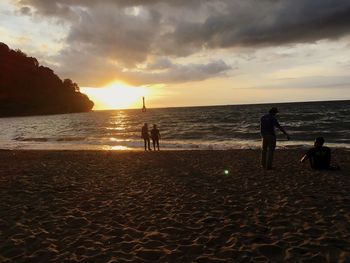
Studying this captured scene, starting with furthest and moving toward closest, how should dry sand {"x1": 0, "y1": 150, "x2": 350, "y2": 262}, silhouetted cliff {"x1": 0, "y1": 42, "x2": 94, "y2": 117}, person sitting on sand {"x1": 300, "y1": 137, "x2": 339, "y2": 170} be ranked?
silhouetted cliff {"x1": 0, "y1": 42, "x2": 94, "y2": 117} < person sitting on sand {"x1": 300, "y1": 137, "x2": 339, "y2": 170} < dry sand {"x1": 0, "y1": 150, "x2": 350, "y2": 262}

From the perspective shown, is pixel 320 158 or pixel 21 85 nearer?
pixel 320 158

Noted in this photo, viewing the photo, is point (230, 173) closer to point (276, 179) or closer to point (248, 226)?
→ point (276, 179)

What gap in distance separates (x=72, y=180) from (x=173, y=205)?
5238mm

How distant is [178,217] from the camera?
8070 millimetres

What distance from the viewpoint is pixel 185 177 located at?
520 inches

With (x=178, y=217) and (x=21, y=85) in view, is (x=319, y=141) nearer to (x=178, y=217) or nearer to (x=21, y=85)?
(x=178, y=217)

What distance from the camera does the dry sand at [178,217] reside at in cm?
609

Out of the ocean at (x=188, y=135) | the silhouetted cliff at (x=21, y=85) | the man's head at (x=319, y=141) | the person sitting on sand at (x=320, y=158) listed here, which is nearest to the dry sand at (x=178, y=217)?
the person sitting on sand at (x=320, y=158)

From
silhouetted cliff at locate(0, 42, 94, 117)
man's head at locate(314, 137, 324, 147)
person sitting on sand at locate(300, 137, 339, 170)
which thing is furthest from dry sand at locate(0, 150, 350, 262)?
silhouetted cliff at locate(0, 42, 94, 117)

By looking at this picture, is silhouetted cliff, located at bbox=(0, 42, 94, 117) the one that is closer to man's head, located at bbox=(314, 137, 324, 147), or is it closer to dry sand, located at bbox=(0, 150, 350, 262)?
dry sand, located at bbox=(0, 150, 350, 262)

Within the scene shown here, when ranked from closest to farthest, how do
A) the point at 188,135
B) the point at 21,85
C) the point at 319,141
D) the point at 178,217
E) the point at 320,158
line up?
1. the point at 178,217
2. the point at 319,141
3. the point at 320,158
4. the point at 188,135
5. the point at 21,85

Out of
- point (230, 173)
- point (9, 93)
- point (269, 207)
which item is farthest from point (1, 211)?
point (9, 93)

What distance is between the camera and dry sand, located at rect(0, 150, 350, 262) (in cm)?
609

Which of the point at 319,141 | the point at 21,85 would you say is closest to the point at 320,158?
the point at 319,141
